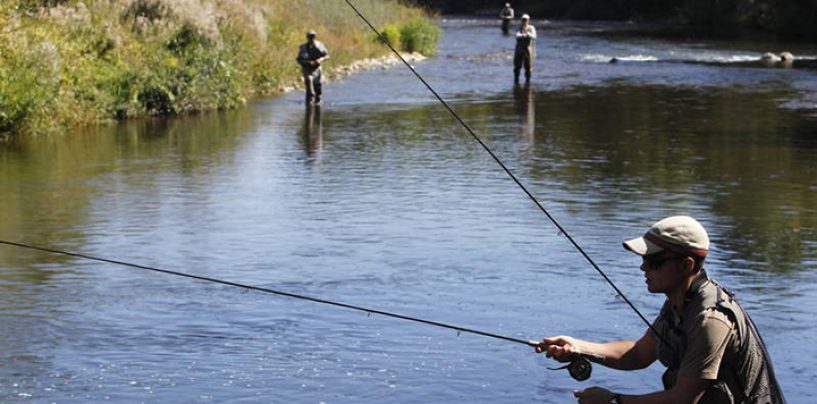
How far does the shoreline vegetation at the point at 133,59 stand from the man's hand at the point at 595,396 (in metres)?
16.6

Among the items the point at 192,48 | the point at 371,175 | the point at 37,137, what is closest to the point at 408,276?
the point at 371,175

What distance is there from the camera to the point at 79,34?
26.2m

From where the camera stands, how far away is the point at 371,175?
17.7 meters

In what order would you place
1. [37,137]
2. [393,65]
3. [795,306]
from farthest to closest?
[393,65] → [37,137] → [795,306]

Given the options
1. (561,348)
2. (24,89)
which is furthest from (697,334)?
(24,89)

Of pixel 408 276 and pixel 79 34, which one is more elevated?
pixel 79 34

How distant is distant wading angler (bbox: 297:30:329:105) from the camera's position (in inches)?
1075

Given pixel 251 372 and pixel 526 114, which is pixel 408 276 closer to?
pixel 251 372

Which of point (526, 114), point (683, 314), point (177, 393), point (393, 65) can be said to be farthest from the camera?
point (393, 65)

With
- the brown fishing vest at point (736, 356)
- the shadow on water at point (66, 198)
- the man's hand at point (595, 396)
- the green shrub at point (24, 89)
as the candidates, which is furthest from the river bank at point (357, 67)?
the brown fishing vest at point (736, 356)

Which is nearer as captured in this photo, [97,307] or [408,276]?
[97,307]

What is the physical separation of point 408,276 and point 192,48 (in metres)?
17.1

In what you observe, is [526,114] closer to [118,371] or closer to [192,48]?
[192,48]

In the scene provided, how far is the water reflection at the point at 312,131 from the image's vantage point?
2055 centimetres
